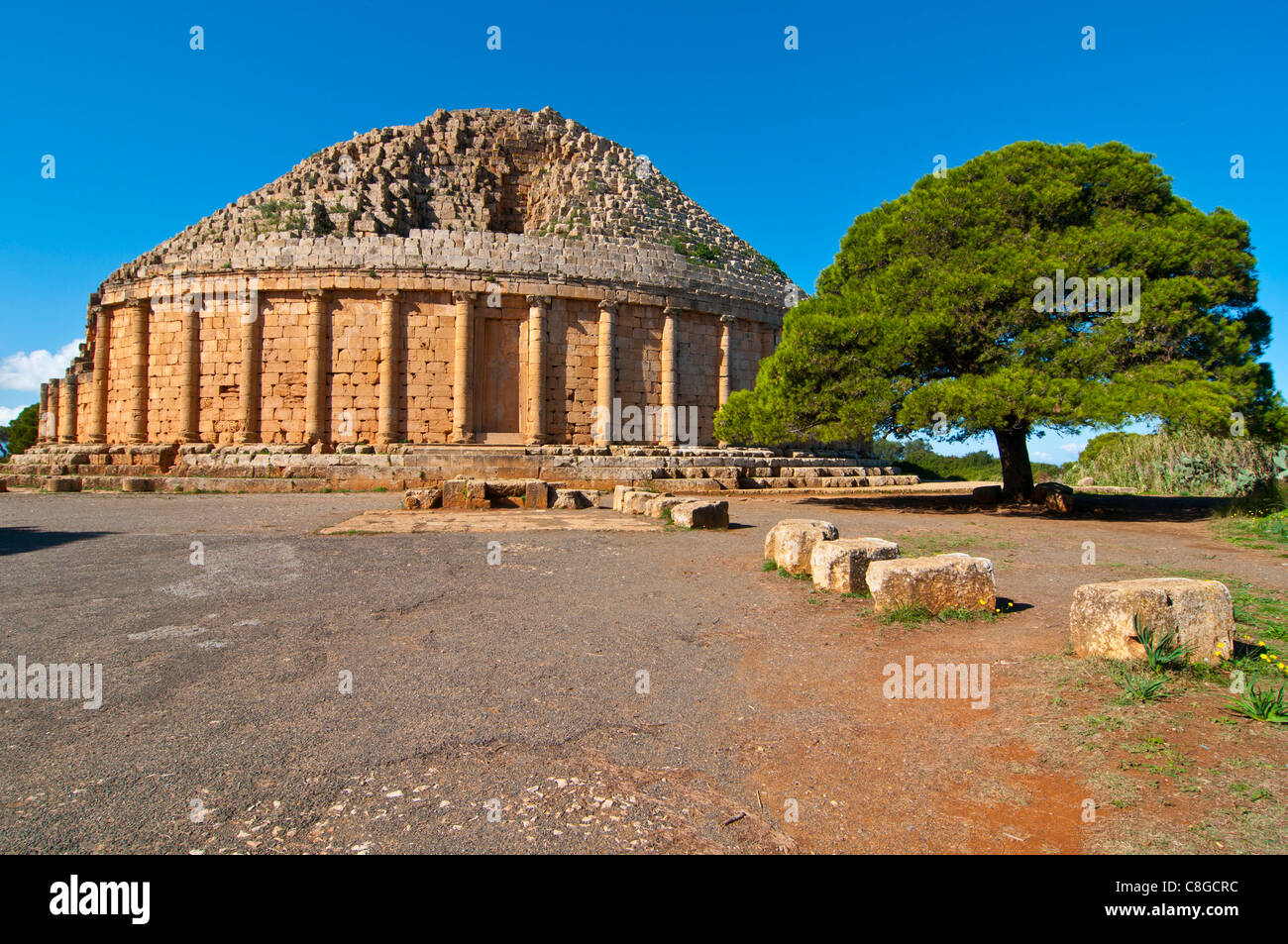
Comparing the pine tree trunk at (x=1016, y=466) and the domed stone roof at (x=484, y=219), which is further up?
the domed stone roof at (x=484, y=219)

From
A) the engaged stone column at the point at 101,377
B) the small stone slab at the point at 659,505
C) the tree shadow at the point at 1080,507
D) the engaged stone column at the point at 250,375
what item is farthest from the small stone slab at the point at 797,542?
the engaged stone column at the point at 101,377

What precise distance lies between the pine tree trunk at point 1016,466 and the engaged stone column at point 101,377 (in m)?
28.7

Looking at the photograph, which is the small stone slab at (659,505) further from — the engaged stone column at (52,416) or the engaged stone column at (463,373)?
the engaged stone column at (52,416)

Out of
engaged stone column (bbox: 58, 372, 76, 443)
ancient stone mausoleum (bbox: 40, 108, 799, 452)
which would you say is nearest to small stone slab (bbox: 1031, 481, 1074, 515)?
ancient stone mausoleum (bbox: 40, 108, 799, 452)

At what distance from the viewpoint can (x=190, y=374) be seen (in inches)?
886

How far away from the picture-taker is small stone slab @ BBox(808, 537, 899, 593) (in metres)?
6.68

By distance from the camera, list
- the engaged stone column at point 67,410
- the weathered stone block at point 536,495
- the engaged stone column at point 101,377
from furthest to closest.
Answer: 1. the engaged stone column at point 67,410
2. the engaged stone column at point 101,377
3. the weathered stone block at point 536,495

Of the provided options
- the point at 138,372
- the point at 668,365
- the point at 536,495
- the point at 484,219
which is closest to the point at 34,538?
the point at 536,495

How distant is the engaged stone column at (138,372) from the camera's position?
2316 centimetres

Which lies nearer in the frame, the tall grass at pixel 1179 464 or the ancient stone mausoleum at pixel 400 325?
the tall grass at pixel 1179 464

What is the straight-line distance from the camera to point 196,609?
19.6ft

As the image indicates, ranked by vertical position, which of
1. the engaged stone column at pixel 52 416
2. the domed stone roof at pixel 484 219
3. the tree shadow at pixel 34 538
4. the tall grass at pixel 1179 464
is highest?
the domed stone roof at pixel 484 219

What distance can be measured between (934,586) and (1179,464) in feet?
78.9

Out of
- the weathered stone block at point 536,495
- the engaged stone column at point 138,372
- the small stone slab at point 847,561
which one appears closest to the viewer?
the small stone slab at point 847,561
